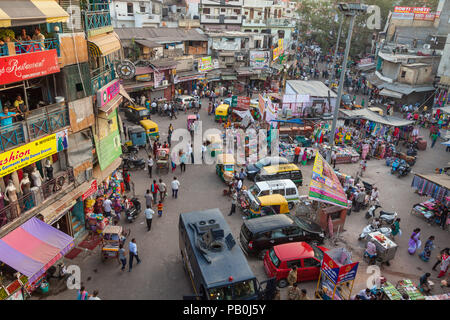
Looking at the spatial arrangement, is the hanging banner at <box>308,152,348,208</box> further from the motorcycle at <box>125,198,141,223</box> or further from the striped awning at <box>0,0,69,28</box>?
the striped awning at <box>0,0,69,28</box>

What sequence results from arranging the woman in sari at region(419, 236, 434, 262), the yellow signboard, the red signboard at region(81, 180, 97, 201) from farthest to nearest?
1. the woman in sari at region(419, 236, 434, 262)
2. the red signboard at region(81, 180, 97, 201)
3. the yellow signboard

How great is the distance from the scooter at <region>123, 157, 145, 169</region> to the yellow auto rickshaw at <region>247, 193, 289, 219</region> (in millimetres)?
8552

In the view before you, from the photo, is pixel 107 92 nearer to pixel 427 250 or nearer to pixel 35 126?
pixel 35 126

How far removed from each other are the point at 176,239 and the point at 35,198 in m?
6.09

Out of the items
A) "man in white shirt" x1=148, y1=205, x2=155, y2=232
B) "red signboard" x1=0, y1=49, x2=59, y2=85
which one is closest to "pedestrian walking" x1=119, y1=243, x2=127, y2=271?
"man in white shirt" x1=148, y1=205, x2=155, y2=232

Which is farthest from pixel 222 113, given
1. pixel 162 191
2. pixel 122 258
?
pixel 122 258

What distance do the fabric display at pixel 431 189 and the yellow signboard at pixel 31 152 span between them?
1705 cm

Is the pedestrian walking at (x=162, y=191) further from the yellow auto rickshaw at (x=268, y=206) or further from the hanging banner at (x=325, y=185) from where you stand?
the hanging banner at (x=325, y=185)

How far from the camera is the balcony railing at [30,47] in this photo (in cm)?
1070

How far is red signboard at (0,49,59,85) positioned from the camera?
33.4ft

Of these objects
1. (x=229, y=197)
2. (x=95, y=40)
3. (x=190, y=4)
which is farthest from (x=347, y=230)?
(x=190, y=4)

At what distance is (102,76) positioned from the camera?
51.2 feet

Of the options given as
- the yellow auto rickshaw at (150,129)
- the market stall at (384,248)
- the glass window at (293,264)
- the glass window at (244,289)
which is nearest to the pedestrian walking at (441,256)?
the market stall at (384,248)

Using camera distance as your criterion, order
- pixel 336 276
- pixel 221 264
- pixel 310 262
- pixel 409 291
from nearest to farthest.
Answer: pixel 221 264 < pixel 336 276 < pixel 409 291 < pixel 310 262
